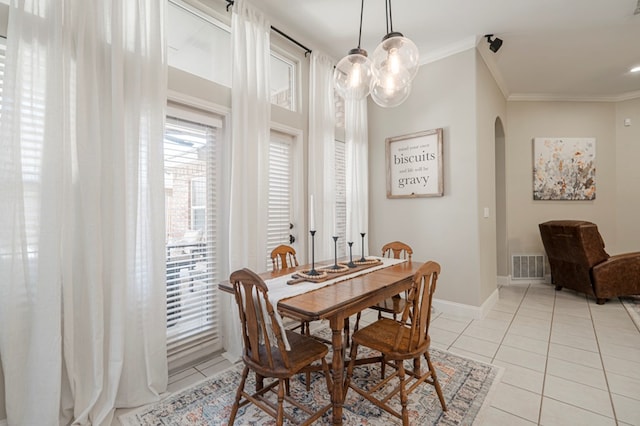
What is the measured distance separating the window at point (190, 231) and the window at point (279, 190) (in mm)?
631

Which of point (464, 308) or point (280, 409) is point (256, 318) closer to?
point (280, 409)

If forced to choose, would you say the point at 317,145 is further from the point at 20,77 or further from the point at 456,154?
the point at 20,77

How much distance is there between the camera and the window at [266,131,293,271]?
3.10 m

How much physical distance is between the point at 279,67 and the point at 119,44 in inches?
68.7

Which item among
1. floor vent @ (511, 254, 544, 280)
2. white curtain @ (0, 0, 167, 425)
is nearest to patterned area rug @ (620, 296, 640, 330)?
floor vent @ (511, 254, 544, 280)

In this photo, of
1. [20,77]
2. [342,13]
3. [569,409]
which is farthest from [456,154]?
[20,77]

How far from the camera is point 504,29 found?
3.21m

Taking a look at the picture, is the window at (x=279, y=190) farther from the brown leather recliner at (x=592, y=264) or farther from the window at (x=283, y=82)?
the brown leather recliner at (x=592, y=264)

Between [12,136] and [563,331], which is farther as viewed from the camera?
[563,331]

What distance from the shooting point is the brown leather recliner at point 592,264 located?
386 centimetres

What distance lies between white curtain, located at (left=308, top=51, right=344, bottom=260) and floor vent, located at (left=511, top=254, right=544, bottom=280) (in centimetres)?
352

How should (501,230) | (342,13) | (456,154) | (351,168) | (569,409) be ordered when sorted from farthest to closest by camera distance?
(501,230) → (351,168) → (456,154) → (342,13) → (569,409)

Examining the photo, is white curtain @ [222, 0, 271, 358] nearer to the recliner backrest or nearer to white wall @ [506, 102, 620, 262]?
the recliner backrest

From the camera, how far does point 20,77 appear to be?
5.12ft
